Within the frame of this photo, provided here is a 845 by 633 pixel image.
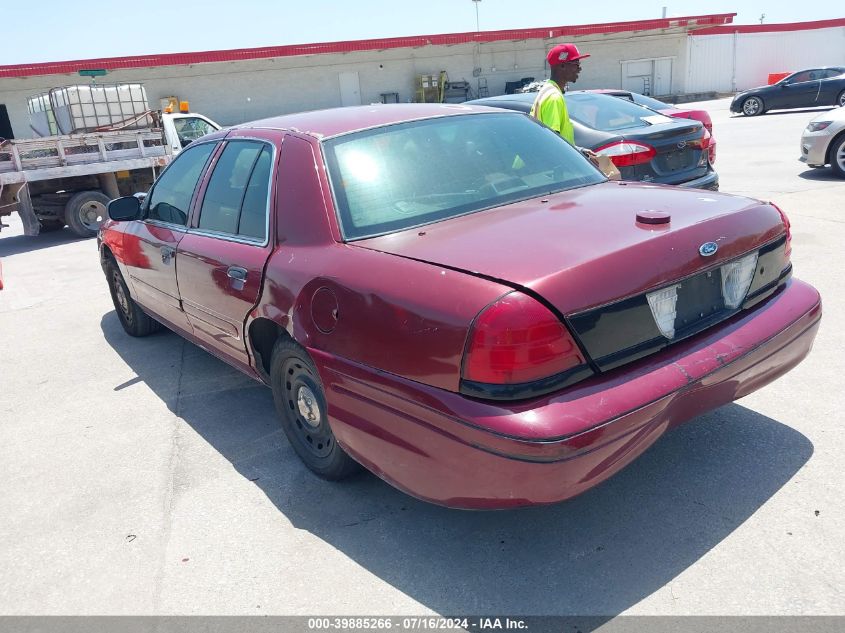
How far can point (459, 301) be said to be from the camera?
7.57 ft

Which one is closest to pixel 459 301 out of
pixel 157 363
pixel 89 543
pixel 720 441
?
pixel 720 441

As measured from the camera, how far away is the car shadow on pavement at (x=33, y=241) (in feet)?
37.3

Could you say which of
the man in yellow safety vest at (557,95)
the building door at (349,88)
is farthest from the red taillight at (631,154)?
the building door at (349,88)

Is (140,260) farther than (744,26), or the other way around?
(744,26)

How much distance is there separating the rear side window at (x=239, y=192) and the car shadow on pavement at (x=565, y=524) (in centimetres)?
119

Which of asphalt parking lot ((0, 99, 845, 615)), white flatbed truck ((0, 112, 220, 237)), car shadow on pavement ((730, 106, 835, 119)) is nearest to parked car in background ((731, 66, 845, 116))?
car shadow on pavement ((730, 106, 835, 119))

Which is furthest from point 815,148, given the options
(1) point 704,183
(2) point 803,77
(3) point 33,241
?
(2) point 803,77

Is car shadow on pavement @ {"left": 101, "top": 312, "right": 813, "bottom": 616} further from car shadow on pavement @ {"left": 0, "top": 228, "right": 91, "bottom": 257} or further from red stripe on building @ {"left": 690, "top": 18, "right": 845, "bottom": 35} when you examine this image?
red stripe on building @ {"left": 690, "top": 18, "right": 845, "bottom": 35}

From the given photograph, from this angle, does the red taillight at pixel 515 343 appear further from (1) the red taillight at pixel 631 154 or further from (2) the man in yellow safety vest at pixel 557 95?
(1) the red taillight at pixel 631 154

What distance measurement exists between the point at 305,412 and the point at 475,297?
4.43ft

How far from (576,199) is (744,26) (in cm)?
4173

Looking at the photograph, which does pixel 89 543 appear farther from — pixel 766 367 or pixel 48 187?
pixel 48 187

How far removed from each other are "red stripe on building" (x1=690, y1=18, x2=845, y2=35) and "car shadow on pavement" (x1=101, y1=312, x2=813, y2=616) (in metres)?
40.1

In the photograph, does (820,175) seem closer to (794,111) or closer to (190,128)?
(190,128)
